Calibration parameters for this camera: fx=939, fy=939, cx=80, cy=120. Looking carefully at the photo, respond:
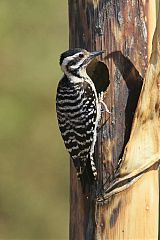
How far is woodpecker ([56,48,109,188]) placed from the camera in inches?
227

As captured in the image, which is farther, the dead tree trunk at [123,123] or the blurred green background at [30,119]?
the blurred green background at [30,119]

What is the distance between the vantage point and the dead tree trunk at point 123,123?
5723mm

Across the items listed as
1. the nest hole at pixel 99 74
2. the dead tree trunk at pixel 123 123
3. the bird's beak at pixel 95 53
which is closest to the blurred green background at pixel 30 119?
the nest hole at pixel 99 74

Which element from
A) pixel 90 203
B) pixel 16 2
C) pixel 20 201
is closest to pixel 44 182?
pixel 20 201

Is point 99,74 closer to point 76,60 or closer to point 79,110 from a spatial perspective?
point 76,60

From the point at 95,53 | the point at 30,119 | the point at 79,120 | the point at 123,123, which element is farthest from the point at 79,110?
the point at 30,119

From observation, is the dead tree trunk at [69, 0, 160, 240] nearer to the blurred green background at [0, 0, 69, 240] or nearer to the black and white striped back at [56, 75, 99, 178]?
the black and white striped back at [56, 75, 99, 178]

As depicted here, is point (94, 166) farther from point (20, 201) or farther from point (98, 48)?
point (20, 201)

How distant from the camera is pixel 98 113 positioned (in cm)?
582

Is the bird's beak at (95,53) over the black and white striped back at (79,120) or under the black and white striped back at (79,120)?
over

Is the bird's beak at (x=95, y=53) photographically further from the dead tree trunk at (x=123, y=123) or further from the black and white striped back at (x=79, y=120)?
the black and white striped back at (x=79, y=120)

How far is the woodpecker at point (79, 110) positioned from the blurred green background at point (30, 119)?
12.4 ft

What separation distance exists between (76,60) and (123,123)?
55 cm

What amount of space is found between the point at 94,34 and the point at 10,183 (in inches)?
180
